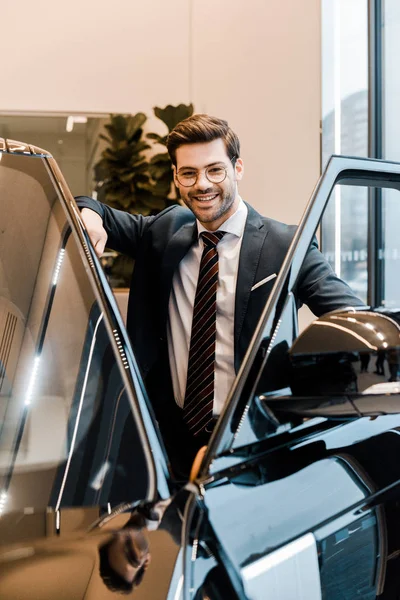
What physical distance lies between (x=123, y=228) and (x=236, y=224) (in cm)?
31

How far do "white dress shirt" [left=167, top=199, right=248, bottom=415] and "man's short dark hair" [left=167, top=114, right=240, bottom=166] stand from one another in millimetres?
178

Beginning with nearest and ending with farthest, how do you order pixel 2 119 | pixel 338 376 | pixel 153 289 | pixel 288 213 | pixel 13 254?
pixel 338 376 < pixel 13 254 < pixel 153 289 < pixel 288 213 < pixel 2 119

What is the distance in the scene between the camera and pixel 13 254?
0.94 m

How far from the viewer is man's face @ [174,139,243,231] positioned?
1.80 meters

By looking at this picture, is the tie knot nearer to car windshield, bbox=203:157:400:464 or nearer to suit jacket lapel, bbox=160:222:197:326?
suit jacket lapel, bbox=160:222:197:326

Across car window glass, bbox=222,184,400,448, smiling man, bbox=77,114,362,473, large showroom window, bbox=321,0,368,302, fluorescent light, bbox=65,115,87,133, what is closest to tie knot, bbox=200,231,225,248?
smiling man, bbox=77,114,362,473

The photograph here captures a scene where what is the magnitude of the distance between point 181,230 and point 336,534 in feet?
3.94

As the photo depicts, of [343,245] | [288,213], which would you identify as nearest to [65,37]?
[288,213]

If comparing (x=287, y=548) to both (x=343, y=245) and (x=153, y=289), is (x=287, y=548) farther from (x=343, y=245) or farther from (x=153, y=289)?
(x=343, y=245)

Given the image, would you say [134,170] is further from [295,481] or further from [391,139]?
[295,481]

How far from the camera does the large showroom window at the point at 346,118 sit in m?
4.68

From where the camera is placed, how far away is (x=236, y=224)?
188 cm

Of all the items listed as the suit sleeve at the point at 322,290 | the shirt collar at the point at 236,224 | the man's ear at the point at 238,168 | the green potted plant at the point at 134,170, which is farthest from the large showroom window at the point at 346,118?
the suit sleeve at the point at 322,290

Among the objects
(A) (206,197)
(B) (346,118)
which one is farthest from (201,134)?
(B) (346,118)
